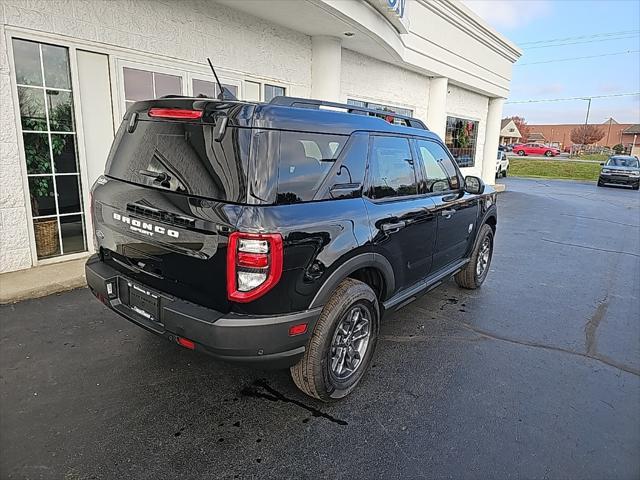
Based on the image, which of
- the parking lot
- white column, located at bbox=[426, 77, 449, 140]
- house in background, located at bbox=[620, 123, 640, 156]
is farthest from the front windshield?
house in background, located at bbox=[620, 123, 640, 156]

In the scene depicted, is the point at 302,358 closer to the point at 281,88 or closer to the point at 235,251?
the point at 235,251

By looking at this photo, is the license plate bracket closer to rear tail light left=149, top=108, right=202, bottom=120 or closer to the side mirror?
rear tail light left=149, top=108, right=202, bottom=120

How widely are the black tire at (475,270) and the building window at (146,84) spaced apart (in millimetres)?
4919

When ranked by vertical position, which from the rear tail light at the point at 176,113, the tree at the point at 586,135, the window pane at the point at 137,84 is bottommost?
the rear tail light at the point at 176,113

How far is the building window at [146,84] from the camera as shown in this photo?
596 cm

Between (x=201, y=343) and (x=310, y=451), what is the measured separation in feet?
3.01

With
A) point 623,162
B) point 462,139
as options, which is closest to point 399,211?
point 462,139

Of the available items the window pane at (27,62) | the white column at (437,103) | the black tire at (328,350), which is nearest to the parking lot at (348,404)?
the black tire at (328,350)

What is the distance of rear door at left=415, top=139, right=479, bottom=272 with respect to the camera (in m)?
4.11

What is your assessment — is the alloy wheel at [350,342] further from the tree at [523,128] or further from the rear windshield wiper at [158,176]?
the tree at [523,128]

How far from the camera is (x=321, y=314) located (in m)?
2.81

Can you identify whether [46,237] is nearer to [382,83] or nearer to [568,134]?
[382,83]

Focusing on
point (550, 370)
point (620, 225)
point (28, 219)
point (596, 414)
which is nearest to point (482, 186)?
point (550, 370)

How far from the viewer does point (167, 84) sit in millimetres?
6426
